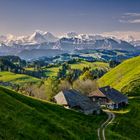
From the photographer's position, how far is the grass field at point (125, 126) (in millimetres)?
87012

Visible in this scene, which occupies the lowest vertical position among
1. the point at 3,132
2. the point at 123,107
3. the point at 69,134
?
the point at 123,107

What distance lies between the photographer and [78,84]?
592ft

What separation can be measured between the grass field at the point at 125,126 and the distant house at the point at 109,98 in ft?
32.8

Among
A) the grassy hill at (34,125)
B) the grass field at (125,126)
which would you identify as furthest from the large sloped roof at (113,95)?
the grassy hill at (34,125)

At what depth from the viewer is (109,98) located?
14112 centimetres

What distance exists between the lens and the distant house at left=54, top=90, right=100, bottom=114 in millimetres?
113762

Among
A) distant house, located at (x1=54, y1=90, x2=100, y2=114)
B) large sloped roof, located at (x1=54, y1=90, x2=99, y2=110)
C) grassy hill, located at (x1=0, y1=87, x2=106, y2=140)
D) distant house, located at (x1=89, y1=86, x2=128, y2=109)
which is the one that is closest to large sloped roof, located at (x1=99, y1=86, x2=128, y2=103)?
distant house, located at (x1=89, y1=86, x2=128, y2=109)

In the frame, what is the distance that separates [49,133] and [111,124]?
3458cm

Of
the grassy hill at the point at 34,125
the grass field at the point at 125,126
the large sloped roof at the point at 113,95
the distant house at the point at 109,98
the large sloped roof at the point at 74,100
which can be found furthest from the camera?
the large sloped roof at the point at 113,95

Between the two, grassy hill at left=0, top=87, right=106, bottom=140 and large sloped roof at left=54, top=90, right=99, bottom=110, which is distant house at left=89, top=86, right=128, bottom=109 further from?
grassy hill at left=0, top=87, right=106, bottom=140

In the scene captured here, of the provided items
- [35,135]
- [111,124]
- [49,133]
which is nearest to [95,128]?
[111,124]

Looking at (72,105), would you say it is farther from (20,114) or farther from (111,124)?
(20,114)

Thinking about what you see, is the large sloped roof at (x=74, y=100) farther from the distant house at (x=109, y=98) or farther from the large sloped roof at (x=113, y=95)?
the large sloped roof at (x=113, y=95)

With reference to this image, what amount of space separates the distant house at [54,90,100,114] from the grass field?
9.13 metres
